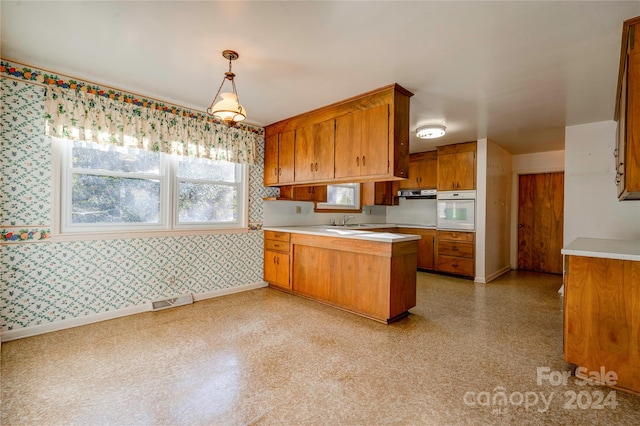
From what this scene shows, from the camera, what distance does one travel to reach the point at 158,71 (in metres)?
2.72

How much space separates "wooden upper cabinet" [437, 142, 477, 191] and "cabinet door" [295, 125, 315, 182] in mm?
2926

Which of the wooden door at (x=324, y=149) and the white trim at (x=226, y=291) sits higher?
the wooden door at (x=324, y=149)

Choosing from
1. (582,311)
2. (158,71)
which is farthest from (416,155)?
(158,71)

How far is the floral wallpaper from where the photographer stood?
8.35 feet

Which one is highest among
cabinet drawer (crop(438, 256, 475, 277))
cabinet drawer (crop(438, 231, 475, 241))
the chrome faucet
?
the chrome faucet

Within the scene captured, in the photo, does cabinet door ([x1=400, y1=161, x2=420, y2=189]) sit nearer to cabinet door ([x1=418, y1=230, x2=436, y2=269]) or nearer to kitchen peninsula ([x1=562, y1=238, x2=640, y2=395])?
cabinet door ([x1=418, y1=230, x2=436, y2=269])

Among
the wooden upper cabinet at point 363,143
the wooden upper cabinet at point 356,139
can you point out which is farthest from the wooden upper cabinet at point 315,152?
the wooden upper cabinet at point 363,143

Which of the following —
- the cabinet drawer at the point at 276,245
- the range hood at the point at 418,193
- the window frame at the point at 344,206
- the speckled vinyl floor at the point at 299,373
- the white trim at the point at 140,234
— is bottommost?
the speckled vinyl floor at the point at 299,373

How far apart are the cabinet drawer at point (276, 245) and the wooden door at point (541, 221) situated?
5047mm

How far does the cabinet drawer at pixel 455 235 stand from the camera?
5047mm

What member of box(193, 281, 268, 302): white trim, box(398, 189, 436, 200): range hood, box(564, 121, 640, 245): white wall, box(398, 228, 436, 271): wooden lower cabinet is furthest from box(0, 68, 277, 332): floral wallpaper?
box(564, 121, 640, 245): white wall

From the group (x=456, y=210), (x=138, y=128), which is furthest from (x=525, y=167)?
(x=138, y=128)

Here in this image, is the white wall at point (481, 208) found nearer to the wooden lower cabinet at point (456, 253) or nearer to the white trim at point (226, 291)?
the wooden lower cabinet at point (456, 253)

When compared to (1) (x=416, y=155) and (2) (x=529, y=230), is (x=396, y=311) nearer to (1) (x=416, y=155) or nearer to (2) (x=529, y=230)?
(1) (x=416, y=155)
